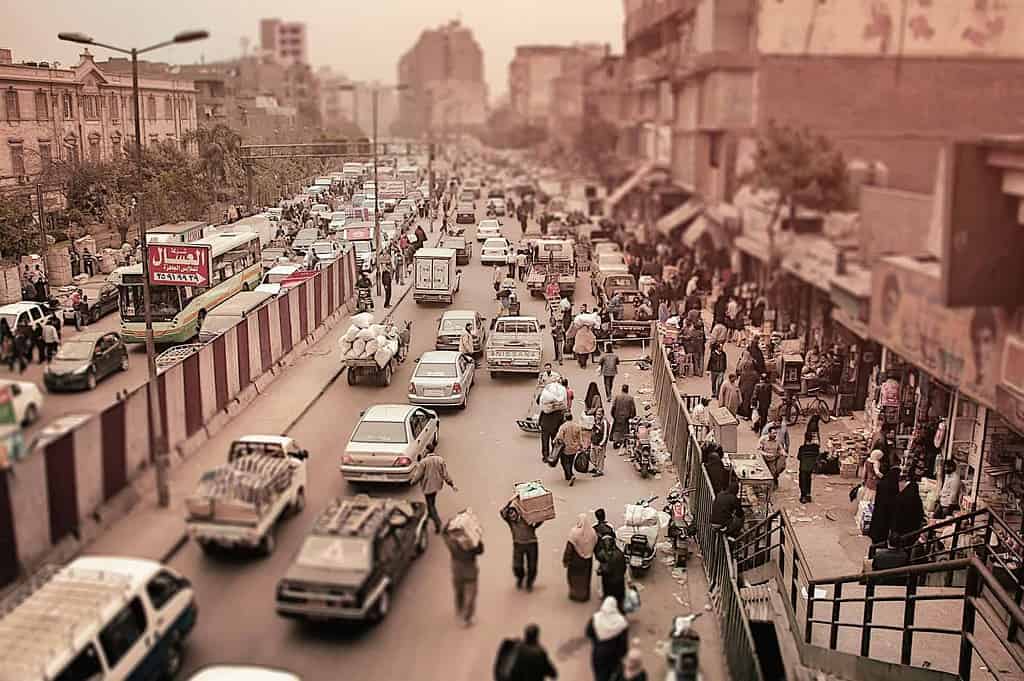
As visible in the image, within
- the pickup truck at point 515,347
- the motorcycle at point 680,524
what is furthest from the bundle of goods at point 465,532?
the pickup truck at point 515,347

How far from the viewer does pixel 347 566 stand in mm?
9070

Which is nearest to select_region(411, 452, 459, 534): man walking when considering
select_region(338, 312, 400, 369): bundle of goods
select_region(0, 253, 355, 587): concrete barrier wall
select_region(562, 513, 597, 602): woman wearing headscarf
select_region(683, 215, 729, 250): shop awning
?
select_region(562, 513, 597, 602): woman wearing headscarf

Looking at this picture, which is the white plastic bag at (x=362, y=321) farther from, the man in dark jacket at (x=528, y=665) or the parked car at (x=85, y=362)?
the man in dark jacket at (x=528, y=665)

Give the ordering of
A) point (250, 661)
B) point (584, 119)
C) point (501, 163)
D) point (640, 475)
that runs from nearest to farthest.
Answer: point (250, 661)
point (640, 475)
point (584, 119)
point (501, 163)

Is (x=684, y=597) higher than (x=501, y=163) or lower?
lower

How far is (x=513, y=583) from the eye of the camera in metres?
10.7

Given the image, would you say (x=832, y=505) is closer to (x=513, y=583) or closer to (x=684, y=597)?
(x=684, y=597)

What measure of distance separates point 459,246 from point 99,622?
13243 millimetres

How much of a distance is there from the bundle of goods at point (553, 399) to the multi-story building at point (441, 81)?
16.7ft

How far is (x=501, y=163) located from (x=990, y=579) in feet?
65.1

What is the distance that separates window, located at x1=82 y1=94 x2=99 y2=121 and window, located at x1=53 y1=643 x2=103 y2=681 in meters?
8.43

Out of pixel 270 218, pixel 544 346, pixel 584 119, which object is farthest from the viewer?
pixel 544 346

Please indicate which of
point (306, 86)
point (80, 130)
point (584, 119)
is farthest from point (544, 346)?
point (80, 130)

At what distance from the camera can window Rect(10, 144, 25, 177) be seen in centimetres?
1411
